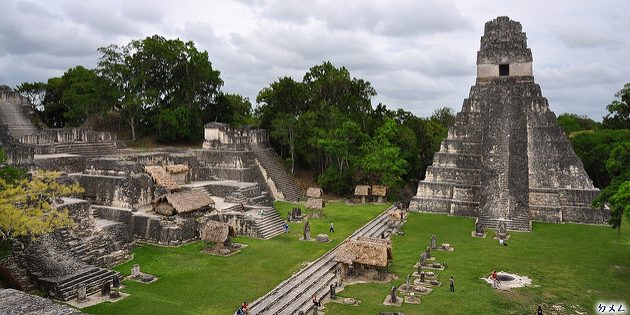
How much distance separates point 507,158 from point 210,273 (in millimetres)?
20013

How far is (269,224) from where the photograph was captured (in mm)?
24531

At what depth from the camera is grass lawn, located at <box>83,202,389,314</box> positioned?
48.7 feet

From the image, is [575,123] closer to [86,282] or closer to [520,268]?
[520,268]

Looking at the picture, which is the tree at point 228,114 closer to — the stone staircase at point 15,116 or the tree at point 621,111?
the stone staircase at point 15,116

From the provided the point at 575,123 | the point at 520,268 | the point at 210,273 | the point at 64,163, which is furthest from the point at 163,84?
the point at 575,123

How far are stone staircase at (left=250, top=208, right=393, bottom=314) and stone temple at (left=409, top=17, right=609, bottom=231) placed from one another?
11368 mm

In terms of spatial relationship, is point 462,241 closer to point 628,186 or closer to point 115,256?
point 628,186

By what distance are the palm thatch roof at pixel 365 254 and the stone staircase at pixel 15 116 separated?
2521cm

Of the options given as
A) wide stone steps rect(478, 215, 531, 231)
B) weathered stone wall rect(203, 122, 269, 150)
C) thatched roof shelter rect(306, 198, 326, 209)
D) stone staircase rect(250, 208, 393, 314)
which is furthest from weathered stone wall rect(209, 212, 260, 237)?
wide stone steps rect(478, 215, 531, 231)

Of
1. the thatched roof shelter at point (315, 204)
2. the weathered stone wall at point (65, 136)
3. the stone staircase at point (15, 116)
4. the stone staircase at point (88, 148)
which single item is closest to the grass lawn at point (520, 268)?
the thatched roof shelter at point (315, 204)

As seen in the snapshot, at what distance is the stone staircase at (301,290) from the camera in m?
15.1

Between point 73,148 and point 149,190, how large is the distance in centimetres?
868

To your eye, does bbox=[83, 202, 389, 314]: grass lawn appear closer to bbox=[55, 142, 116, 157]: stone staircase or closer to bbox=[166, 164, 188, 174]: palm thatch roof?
bbox=[166, 164, 188, 174]: palm thatch roof

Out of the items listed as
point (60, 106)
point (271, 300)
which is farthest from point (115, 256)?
point (60, 106)
